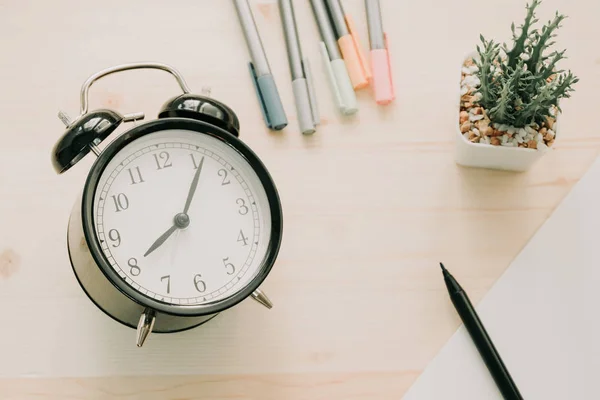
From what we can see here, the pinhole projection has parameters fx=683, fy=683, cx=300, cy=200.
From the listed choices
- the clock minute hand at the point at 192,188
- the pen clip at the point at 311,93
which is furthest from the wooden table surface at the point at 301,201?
the clock minute hand at the point at 192,188

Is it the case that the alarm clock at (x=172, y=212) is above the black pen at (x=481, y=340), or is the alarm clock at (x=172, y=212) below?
above

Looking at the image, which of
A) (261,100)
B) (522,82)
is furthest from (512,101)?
(261,100)

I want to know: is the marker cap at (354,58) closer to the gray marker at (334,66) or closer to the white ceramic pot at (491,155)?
the gray marker at (334,66)

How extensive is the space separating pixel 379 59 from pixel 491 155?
15 cm

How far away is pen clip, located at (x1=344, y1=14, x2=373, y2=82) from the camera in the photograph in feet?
2.41

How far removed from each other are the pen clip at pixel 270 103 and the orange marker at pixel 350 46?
3.3 inches

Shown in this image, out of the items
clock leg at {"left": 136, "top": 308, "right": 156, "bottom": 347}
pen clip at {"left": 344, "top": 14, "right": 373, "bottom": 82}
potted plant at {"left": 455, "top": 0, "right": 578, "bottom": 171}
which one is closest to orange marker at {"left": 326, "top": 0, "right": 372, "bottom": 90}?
pen clip at {"left": 344, "top": 14, "right": 373, "bottom": 82}

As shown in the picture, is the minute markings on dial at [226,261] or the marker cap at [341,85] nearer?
the minute markings on dial at [226,261]

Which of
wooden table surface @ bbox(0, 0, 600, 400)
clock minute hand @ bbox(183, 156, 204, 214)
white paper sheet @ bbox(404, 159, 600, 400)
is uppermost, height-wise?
clock minute hand @ bbox(183, 156, 204, 214)

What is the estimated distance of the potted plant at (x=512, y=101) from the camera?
0.62m

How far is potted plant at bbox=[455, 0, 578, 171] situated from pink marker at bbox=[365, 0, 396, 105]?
79 mm

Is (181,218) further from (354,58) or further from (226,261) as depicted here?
(354,58)

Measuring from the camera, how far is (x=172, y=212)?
1.92ft

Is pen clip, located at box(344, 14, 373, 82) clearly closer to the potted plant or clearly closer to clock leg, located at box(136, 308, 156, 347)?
the potted plant
